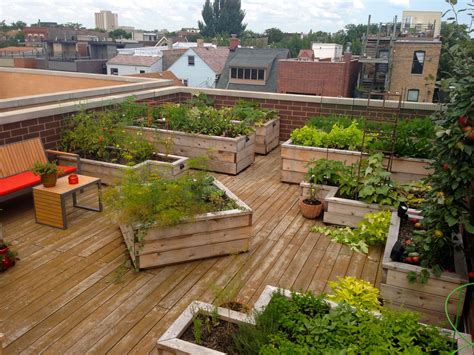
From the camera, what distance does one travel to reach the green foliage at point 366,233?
457 cm

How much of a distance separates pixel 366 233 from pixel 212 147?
10.0ft

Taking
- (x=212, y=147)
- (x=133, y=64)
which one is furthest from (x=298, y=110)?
(x=133, y=64)

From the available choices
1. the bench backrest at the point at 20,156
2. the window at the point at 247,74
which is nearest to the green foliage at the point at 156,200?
the bench backrest at the point at 20,156

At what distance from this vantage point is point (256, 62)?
103 ft

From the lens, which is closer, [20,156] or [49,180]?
[49,180]

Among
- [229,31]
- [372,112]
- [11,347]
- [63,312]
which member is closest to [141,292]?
[63,312]

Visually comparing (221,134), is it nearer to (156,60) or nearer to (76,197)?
(76,197)

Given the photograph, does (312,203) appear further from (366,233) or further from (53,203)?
(53,203)

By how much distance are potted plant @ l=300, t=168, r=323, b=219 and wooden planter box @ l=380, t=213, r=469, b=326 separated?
176 cm

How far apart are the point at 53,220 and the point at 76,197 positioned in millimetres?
969

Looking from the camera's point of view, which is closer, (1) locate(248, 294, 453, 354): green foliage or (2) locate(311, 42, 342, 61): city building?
(1) locate(248, 294, 453, 354): green foliage

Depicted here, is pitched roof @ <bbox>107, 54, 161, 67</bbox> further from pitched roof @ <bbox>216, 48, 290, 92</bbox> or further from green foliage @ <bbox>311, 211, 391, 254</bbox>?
green foliage @ <bbox>311, 211, 391, 254</bbox>

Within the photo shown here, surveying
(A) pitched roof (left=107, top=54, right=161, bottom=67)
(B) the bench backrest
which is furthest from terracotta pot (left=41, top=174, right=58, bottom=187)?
(A) pitched roof (left=107, top=54, right=161, bottom=67)

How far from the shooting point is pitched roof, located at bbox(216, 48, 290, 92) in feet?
103
